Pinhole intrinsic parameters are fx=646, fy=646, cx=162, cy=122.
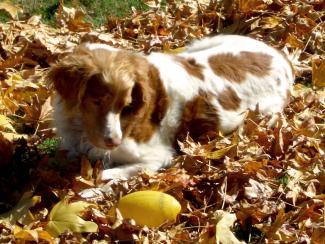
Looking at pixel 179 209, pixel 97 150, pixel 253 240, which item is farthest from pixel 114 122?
pixel 253 240

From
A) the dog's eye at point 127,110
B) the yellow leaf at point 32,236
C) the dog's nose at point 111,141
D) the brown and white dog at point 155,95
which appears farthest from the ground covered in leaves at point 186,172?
the dog's eye at point 127,110

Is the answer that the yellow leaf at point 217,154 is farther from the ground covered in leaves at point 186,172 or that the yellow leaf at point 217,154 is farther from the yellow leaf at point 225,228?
the yellow leaf at point 225,228

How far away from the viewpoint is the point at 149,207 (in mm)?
4105

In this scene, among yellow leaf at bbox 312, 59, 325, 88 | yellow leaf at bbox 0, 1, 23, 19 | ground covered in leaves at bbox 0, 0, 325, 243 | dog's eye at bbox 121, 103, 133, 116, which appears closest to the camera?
ground covered in leaves at bbox 0, 0, 325, 243

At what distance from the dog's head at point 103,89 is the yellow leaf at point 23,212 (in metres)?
0.62

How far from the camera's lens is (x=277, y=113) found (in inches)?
217

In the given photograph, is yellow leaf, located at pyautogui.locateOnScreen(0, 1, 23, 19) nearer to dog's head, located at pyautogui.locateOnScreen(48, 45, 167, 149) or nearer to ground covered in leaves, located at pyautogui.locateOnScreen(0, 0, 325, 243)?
ground covered in leaves, located at pyautogui.locateOnScreen(0, 0, 325, 243)

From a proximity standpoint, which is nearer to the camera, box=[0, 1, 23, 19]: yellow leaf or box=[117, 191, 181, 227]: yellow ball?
box=[117, 191, 181, 227]: yellow ball

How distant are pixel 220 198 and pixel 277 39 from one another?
10.1 ft

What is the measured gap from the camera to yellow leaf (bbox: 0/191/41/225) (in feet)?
13.5

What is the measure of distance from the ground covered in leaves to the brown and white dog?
163 mm

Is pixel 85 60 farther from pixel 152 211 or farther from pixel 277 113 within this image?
pixel 277 113

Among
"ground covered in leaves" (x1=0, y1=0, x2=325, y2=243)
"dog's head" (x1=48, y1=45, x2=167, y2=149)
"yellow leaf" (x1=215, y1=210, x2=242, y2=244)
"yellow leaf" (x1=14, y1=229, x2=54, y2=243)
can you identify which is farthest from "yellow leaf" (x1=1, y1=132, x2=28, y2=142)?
"yellow leaf" (x1=215, y1=210, x2=242, y2=244)

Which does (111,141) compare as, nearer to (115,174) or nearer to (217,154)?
(115,174)
